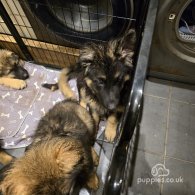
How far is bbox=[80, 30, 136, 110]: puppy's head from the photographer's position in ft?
4.43

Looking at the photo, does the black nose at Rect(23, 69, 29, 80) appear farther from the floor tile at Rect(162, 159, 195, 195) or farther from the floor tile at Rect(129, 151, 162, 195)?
the floor tile at Rect(162, 159, 195, 195)

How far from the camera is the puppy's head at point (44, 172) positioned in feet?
2.78

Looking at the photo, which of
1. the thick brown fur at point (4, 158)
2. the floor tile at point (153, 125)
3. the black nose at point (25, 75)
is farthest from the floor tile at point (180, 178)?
the black nose at point (25, 75)

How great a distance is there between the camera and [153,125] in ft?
6.03

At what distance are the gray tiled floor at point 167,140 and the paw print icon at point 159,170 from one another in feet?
0.07

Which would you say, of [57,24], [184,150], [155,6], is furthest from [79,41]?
[184,150]

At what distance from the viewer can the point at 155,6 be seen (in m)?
1.07

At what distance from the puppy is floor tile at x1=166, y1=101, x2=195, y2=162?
139cm

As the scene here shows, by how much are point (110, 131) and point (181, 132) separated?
0.60m

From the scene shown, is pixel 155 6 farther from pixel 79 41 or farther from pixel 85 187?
pixel 85 187

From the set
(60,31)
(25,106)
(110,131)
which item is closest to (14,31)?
(60,31)

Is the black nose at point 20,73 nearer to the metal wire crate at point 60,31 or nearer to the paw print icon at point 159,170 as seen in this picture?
the metal wire crate at point 60,31

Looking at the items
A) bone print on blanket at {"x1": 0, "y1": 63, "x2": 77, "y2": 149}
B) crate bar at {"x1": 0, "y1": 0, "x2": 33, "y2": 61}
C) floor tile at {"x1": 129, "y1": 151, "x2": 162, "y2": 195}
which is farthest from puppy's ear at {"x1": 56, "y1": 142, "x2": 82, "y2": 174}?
crate bar at {"x1": 0, "y1": 0, "x2": 33, "y2": 61}

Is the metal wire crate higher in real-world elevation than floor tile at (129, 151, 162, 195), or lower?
higher
